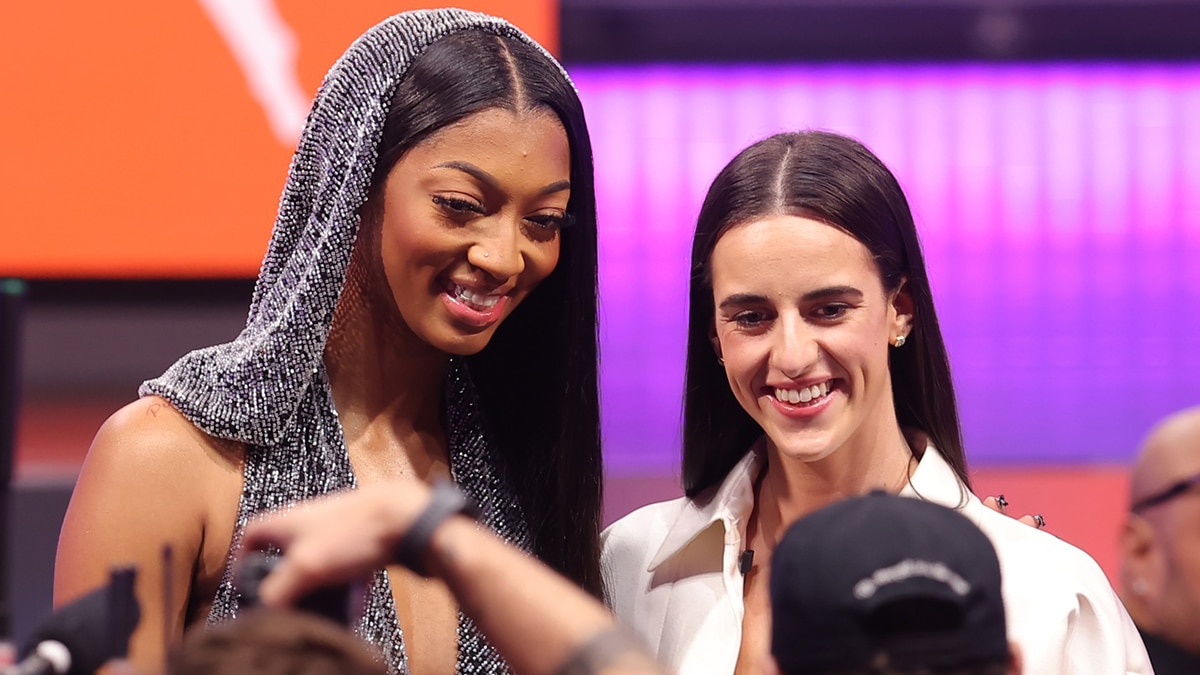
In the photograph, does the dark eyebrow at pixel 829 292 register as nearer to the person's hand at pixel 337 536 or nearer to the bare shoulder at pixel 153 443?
the bare shoulder at pixel 153 443

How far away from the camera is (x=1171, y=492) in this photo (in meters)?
1.37

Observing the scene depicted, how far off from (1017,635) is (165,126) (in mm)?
2072

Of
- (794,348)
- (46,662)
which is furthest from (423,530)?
(794,348)

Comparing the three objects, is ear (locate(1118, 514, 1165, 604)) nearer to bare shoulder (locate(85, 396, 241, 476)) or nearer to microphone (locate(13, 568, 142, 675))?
microphone (locate(13, 568, 142, 675))

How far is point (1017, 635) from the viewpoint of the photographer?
6.98ft

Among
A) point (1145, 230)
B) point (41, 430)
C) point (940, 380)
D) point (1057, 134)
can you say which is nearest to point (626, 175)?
point (1057, 134)

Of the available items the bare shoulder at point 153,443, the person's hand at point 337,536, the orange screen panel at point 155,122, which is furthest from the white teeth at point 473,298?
the orange screen panel at point 155,122

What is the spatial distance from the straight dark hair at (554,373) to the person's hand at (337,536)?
991mm

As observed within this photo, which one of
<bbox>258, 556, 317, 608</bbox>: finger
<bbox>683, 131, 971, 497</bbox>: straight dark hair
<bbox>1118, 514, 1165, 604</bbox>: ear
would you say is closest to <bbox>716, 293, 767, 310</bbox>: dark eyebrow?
<bbox>683, 131, 971, 497</bbox>: straight dark hair

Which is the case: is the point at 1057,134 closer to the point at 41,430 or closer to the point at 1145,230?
the point at 1145,230

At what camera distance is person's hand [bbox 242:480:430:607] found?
127cm

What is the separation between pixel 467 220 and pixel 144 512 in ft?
1.92

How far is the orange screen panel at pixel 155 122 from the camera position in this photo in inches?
128

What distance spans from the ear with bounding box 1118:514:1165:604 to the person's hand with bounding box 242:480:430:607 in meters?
0.65
